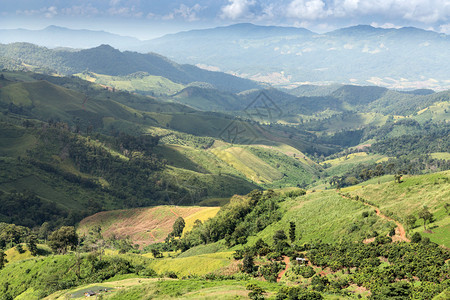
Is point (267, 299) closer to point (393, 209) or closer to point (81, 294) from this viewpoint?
point (81, 294)

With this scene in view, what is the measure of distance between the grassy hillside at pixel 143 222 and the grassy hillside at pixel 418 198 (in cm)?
7013

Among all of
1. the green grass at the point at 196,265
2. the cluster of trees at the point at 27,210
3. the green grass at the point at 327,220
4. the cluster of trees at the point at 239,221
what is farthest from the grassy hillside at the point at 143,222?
the green grass at the point at 196,265

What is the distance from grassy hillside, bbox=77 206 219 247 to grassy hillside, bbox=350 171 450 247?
230 feet

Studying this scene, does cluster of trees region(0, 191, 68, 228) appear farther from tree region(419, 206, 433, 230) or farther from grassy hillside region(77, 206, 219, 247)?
tree region(419, 206, 433, 230)

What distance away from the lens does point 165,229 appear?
151500mm

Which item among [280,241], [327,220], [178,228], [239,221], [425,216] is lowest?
[178,228]

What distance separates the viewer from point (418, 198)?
264 feet

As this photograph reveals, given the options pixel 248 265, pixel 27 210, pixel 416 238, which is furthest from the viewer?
pixel 27 210

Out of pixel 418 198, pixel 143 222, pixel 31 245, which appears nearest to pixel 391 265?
pixel 418 198

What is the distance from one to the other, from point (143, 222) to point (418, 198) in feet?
380

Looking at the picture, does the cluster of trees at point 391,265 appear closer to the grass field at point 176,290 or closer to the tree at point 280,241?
the tree at point 280,241

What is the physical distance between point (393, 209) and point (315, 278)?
33868mm

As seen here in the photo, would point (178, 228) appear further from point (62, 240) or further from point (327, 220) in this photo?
point (327, 220)

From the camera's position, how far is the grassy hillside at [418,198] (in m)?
63.8
